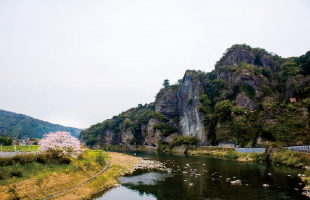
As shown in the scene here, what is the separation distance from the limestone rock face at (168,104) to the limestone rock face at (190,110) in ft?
15.1

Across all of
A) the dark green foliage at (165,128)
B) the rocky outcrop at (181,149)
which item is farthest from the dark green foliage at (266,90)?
the dark green foliage at (165,128)

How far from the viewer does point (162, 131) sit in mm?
104938

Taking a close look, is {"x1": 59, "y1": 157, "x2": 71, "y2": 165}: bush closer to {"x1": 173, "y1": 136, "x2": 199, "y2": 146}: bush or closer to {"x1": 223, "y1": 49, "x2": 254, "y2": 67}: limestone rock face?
{"x1": 173, "y1": 136, "x2": 199, "y2": 146}: bush

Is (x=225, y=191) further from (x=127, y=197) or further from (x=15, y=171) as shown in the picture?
(x=15, y=171)

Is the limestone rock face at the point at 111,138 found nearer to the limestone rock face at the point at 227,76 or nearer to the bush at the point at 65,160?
the limestone rock face at the point at 227,76

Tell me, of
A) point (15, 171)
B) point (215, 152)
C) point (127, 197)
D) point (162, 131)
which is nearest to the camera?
point (15, 171)

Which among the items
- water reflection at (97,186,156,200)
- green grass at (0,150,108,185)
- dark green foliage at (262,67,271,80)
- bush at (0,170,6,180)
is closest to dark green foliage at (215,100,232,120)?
dark green foliage at (262,67,271,80)

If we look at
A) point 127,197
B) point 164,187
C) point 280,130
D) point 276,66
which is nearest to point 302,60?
point 276,66

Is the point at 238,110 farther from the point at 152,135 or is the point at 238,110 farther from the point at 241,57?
the point at 152,135

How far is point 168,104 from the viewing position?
114250 millimetres

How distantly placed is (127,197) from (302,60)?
263ft

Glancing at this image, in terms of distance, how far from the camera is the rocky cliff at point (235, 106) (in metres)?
56.5

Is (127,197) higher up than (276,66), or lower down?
lower down

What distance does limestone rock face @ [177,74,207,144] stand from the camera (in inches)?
3563
